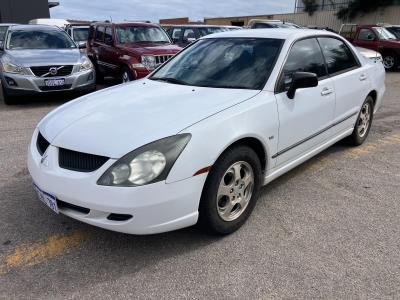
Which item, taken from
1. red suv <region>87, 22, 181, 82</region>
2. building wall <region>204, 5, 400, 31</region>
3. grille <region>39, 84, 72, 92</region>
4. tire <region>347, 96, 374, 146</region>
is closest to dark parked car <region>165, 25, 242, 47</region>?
red suv <region>87, 22, 181, 82</region>

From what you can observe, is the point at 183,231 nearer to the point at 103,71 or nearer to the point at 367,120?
the point at 367,120

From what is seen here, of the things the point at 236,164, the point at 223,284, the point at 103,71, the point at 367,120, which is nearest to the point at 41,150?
the point at 236,164

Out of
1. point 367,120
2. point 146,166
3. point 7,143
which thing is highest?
point 146,166

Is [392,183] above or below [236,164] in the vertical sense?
below

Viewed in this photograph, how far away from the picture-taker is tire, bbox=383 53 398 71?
15147 mm

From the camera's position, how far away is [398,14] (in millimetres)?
35344

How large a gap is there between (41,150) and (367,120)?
430cm

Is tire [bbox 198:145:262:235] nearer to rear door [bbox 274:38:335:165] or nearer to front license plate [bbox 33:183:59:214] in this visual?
rear door [bbox 274:38:335:165]

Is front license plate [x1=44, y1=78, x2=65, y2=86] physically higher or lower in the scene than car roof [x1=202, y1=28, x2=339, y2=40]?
lower

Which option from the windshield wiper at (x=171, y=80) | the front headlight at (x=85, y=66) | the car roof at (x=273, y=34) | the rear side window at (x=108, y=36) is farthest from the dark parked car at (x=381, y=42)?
the windshield wiper at (x=171, y=80)

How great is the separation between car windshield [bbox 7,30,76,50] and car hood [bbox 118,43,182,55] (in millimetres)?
1301

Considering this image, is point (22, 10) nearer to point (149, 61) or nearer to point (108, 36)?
point (108, 36)

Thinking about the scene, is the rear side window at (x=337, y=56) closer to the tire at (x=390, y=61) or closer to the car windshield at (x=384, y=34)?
the tire at (x=390, y=61)

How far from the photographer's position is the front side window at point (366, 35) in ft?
50.7
